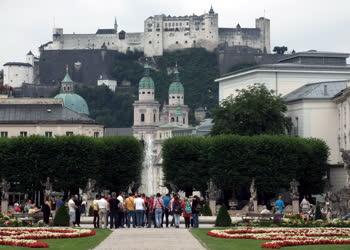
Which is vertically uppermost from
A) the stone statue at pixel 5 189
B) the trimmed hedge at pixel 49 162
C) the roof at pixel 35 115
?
the roof at pixel 35 115

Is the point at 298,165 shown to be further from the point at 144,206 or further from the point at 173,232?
the point at 173,232

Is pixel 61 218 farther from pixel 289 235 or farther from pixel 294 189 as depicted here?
pixel 294 189

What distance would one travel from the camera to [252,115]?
111062 millimetres

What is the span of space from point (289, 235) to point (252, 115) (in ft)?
222

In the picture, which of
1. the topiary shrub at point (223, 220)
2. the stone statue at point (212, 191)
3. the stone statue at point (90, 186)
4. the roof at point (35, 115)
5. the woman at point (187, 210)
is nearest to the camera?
the topiary shrub at point (223, 220)

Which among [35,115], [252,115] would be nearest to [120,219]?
[252,115]

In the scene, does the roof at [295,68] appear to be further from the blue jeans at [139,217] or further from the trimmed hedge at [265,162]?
the blue jeans at [139,217]

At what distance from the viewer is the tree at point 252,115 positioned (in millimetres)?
110750

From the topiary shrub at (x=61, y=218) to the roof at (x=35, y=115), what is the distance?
7513cm

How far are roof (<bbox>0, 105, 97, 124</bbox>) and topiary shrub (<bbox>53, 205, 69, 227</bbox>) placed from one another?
75129 millimetres

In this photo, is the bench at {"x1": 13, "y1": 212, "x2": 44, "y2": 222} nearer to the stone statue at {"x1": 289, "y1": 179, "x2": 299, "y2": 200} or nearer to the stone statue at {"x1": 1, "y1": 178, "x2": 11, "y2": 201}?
the stone statue at {"x1": 1, "y1": 178, "x2": 11, "y2": 201}

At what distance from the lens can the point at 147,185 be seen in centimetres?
16862

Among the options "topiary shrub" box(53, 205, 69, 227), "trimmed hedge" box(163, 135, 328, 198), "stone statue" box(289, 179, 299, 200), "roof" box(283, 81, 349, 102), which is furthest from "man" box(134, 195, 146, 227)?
"roof" box(283, 81, 349, 102)

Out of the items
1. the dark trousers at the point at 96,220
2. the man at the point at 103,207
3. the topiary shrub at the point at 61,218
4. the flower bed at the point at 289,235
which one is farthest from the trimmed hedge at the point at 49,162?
the flower bed at the point at 289,235
